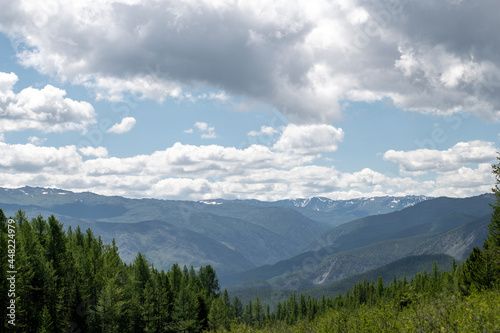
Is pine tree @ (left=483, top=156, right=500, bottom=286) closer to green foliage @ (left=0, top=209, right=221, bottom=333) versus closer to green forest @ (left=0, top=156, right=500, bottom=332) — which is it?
green forest @ (left=0, top=156, right=500, bottom=332)

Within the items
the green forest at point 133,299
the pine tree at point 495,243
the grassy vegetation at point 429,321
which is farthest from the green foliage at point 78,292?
the pine tree at point 495,243

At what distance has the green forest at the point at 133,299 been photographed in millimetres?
22406

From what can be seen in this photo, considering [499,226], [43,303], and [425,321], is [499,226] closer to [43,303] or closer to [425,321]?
[425,321]

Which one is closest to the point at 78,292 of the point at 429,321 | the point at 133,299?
the point at 133,299

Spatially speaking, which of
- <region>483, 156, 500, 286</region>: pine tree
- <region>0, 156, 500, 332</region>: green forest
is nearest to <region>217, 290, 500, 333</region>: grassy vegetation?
<region>0, 156, 500, 332</region>: green forest

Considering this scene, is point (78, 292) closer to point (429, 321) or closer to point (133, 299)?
point (133, 299)

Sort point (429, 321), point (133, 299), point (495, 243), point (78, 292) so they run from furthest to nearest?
point (133, 299) → point (78, 292) → point (495, 243) → point (429, 321)

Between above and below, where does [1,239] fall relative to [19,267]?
above

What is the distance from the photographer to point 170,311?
264 feet

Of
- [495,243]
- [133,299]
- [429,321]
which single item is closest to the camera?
[429,321]

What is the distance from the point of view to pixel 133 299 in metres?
68.9

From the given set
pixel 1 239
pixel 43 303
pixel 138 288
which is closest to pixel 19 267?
pixel 1 239

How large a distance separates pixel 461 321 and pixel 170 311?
72.0 meters

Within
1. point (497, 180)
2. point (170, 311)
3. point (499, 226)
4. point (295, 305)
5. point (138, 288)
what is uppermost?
point (497, 180)
